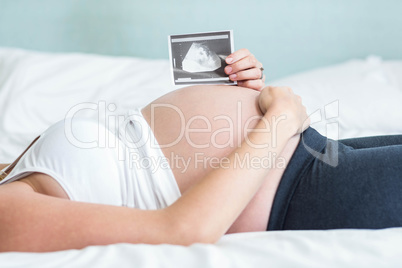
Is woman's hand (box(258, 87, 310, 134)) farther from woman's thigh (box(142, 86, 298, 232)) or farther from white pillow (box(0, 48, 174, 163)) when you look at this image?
white pillow (box(0, 48, 174, 163))

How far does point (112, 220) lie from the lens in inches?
29.7

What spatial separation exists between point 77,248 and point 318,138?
0.59 meters

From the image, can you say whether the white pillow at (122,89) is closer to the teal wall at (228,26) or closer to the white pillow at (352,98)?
the white pillow at (352,98)

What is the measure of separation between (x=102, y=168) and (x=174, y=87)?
1117mm

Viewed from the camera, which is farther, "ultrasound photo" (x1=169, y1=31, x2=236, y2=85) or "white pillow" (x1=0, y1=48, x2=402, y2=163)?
"white pillow" (x1=0, y1=48, x2=402, y2=163)

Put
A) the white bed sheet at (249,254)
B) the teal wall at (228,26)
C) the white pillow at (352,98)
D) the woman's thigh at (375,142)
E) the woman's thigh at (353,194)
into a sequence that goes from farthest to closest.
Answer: the teal wall at (228,26) < the white pillow at (352,98) < the woman's thigh at (375,142) < the woman's thigh at (353,194) < the white bed sheet at (249,254)

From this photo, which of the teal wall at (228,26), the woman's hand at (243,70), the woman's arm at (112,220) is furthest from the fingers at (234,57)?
the teal wall at (228,26)

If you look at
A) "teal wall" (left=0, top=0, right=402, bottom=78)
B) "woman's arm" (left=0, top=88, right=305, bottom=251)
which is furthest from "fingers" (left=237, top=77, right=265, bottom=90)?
"teal wall" (left=0, top=0, right=402, bottom=78)

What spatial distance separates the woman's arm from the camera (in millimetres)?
745

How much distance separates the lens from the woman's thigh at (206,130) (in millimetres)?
911

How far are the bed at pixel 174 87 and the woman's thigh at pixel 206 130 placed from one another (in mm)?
109

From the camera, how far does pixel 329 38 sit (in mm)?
2393

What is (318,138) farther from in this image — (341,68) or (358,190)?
(341,68)

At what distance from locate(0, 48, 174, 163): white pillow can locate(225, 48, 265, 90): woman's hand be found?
68 cm
